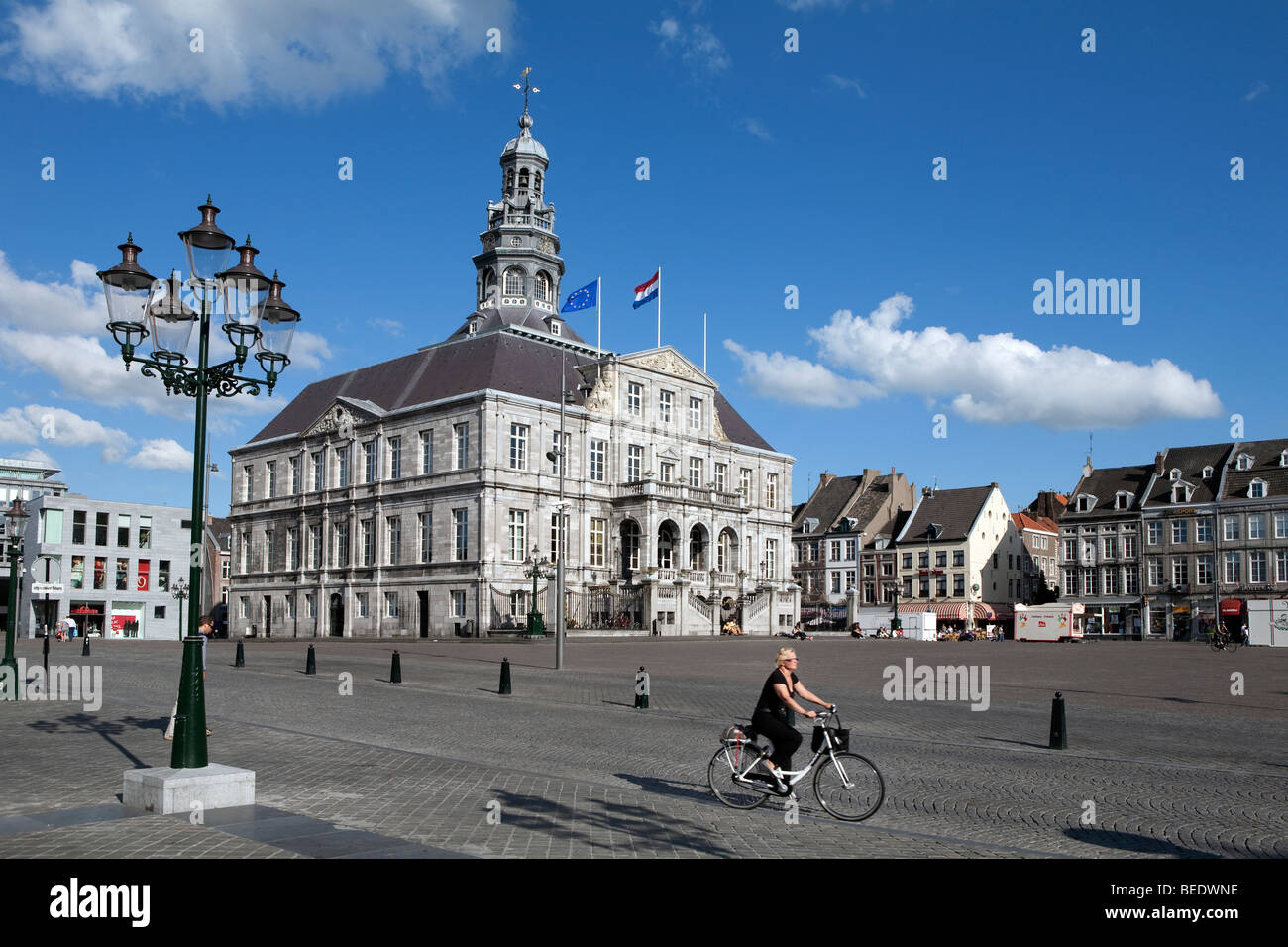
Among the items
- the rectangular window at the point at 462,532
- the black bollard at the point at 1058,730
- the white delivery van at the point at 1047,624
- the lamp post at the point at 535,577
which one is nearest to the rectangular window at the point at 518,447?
the rectangular window at the point at 462,532

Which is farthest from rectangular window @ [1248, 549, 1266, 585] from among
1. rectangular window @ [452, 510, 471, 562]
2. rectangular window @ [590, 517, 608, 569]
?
rectangular window @ [452, 510, 471, 562]

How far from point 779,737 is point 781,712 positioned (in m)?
0.49

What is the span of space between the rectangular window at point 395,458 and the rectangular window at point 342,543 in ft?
17.2

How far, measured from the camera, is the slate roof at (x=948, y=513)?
93.0m

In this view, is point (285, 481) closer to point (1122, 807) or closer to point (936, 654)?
point (936, 654)

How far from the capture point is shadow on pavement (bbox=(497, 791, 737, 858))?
9125 millimetres

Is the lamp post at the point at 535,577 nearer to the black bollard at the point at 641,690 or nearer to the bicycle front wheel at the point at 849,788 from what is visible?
the black bollard at the point at 641,690

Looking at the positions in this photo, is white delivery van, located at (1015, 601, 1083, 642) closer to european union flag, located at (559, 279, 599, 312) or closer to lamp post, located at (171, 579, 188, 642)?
european union flag, located at (559, 279, 599, 312)

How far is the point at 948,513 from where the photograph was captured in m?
95.0

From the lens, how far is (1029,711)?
70.7ft
